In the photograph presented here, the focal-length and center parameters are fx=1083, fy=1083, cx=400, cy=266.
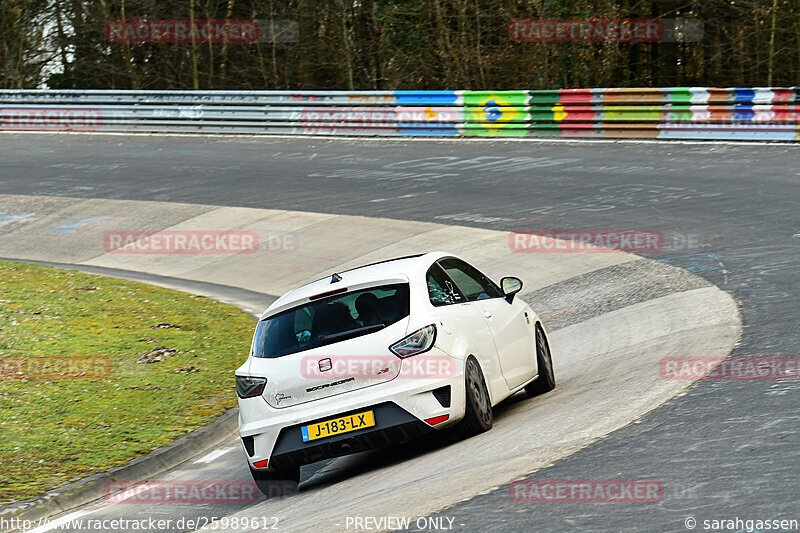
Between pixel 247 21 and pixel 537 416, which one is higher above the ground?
pixel 247 21

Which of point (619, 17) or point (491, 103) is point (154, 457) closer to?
point (491, 103)

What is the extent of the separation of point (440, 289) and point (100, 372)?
482 centimetres

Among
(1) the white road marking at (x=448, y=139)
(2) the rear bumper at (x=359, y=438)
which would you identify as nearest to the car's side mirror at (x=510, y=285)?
(2) the rear bumper at (x=359, y=438)

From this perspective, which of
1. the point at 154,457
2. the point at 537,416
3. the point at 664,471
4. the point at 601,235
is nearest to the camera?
the point at 664,471

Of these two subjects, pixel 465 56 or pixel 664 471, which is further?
pixel 465 56

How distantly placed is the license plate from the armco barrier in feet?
54.7

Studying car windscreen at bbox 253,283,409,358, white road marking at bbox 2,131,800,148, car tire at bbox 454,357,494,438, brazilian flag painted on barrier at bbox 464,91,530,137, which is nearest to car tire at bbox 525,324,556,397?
car tire at bbox 454,357,494,438

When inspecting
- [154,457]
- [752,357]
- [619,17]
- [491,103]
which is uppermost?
[619,17]

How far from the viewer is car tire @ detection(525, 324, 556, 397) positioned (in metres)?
9.16

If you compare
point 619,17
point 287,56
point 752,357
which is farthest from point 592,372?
point 287,56

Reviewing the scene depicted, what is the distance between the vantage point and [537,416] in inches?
311

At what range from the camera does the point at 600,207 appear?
17578mm

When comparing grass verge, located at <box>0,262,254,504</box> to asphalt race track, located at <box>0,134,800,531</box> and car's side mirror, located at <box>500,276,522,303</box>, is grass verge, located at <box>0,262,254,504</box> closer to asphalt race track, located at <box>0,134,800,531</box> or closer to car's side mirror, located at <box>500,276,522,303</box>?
asphalt race track, located at <box>0,134,800,531</box>

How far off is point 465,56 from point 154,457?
26.2m
